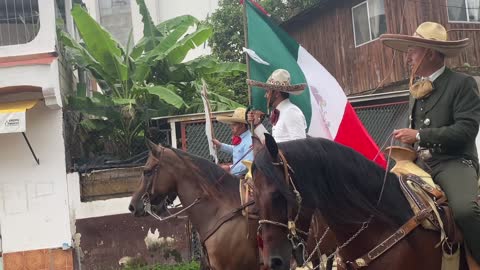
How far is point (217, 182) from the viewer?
678cm

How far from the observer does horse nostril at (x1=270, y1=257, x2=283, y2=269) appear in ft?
12.8

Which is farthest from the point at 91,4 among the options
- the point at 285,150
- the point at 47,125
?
the point at 285,150

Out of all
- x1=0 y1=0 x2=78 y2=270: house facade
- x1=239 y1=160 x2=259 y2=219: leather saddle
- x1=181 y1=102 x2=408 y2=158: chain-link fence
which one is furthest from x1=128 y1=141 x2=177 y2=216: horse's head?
x1=181 y1=102 x2=408 y2=158: chain-link fence

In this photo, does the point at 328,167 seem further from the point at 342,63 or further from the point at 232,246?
the point at 342,63

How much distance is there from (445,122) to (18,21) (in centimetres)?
974

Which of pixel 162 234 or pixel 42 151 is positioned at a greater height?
pixel 42 151

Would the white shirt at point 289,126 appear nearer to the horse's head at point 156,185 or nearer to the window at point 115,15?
the horse's head at point 156,185

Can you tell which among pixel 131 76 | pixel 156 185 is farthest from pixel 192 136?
pixel 156 185

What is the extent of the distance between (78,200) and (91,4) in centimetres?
1912

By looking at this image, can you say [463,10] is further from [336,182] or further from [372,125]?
[336,182]

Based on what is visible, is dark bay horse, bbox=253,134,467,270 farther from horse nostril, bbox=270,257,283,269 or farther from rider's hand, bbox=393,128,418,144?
rider's hand, bbox=393,128,418,144

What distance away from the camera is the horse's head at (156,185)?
7.15 metres

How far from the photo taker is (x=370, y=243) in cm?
416

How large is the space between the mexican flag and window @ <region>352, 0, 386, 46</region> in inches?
402
